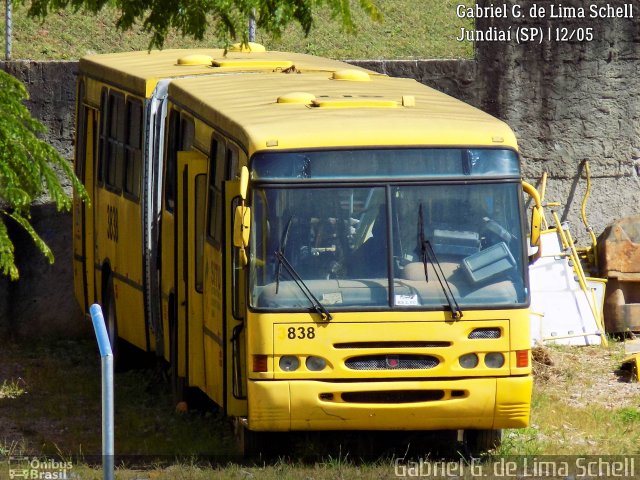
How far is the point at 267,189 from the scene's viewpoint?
9344 millimetres

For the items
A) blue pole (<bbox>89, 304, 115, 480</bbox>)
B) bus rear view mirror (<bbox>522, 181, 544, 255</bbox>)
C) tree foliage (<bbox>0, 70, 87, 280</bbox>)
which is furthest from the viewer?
bus rear view mirror (<bbox>522, 181, 544, 255</bbox>)

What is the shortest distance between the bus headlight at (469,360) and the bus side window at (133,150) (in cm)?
432

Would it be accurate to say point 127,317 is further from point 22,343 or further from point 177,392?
point 22,343

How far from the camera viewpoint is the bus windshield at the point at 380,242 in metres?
9.28

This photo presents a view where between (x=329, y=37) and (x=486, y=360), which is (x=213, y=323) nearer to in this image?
(x=486, y=360)

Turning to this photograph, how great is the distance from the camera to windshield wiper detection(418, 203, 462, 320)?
9250 millimetres

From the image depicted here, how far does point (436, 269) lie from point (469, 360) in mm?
617

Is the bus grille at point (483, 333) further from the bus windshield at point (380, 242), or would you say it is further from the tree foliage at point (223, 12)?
the tree foliage at point (223, 12)

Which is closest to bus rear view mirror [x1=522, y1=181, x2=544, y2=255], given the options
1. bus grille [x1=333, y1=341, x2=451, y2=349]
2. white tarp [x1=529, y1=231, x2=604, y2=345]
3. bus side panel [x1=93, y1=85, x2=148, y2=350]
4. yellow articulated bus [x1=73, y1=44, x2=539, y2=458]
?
yellow articulated bus [x1=73, y1=44, x2=539, y2=458]

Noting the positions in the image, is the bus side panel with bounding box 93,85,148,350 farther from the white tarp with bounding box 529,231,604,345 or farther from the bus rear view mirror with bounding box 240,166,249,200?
the white tarp with bounding box 529,231,604,345

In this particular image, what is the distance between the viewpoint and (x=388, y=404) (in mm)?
9266

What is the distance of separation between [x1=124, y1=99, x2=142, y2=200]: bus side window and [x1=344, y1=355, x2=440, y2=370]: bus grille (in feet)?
13.1

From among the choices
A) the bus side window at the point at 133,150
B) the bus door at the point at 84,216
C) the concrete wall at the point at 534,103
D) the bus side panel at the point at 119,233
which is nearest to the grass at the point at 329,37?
the concrete wall at the point at 534,103

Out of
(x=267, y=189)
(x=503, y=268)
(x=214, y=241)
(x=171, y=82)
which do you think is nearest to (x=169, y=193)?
(x=171, y=82)
